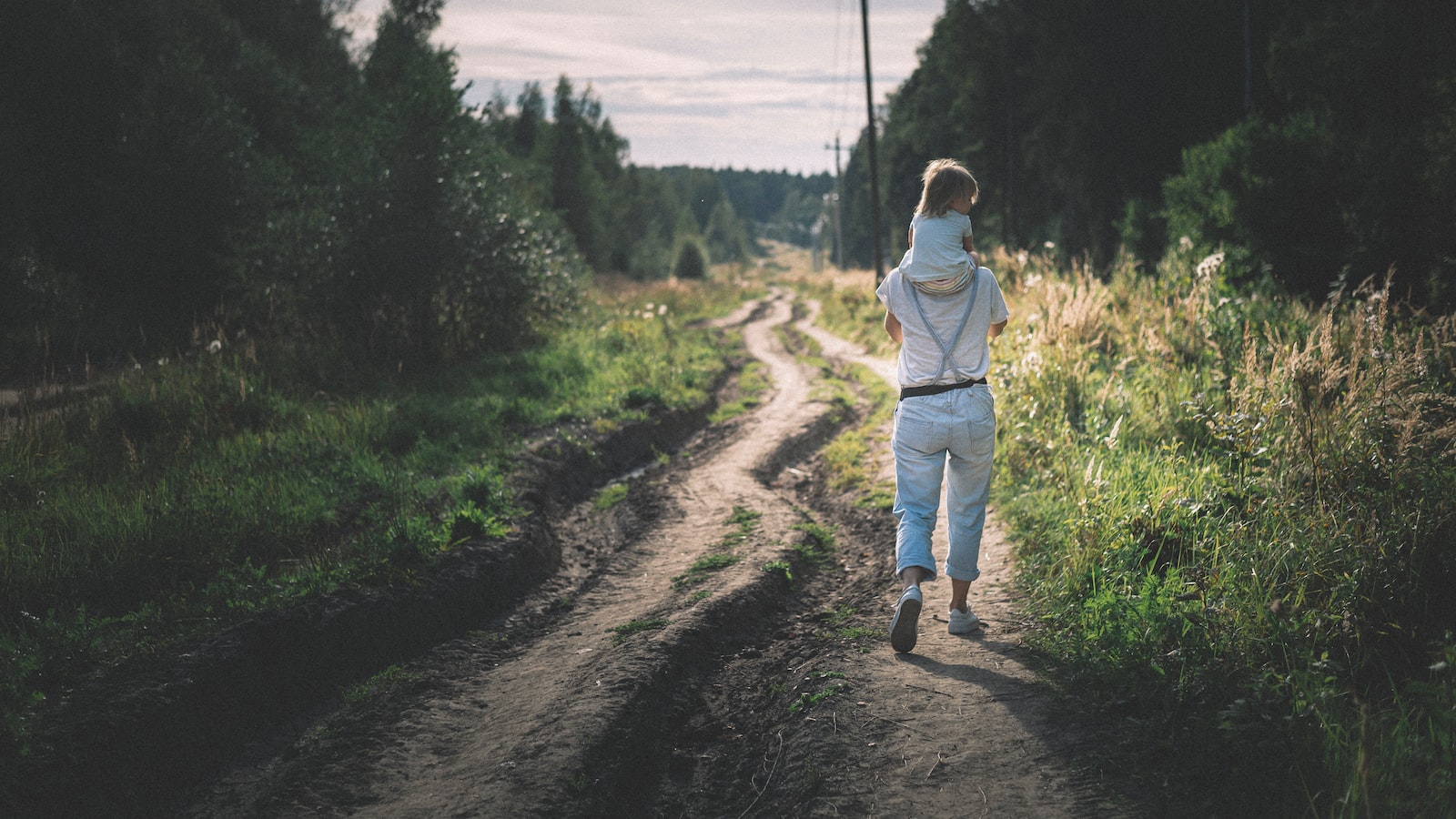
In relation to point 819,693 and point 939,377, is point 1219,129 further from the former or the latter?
point 819,693

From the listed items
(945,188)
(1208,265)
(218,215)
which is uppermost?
(218,215)

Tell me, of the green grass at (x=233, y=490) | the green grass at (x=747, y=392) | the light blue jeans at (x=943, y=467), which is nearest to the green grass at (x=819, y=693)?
the light blue jeans at (x=943, y=467)

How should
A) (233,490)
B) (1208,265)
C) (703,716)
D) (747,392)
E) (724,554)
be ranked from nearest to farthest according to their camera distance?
1. (703,716)
2. (724,554)
3. (233,490)
4. (1208,265)
5. (747,392)

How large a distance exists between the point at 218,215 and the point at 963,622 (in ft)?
54.5

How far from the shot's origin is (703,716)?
4055 mm

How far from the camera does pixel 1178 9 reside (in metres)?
19.9

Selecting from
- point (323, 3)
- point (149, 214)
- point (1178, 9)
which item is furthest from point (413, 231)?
point (323, 3)

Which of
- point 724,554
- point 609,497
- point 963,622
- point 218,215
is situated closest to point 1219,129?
point 609,497

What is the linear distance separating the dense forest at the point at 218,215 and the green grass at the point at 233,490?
241 centimetres

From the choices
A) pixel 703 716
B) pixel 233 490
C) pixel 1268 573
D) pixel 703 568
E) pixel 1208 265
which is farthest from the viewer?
pixel 1208 265

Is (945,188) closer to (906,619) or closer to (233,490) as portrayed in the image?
(906,619)

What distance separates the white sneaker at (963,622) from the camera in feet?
14.7

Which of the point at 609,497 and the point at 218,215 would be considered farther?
the point at 218,215

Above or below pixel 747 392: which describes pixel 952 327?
above
